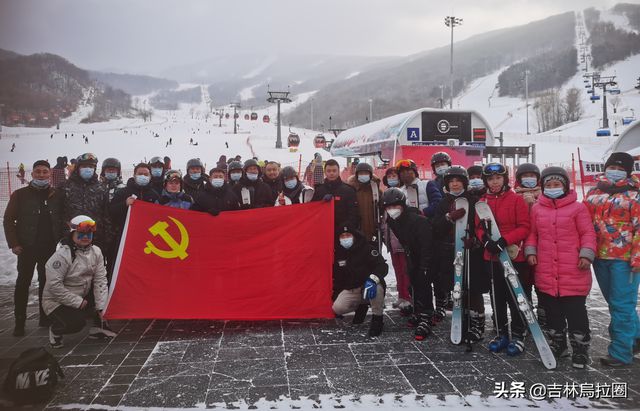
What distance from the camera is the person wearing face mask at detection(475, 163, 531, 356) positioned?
4.34m

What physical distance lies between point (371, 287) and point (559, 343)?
196 cm

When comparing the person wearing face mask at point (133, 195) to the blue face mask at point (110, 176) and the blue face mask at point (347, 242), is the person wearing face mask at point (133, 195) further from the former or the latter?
the blue face mask at point (347, 242)

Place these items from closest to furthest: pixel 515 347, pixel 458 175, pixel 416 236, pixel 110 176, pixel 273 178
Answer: pixel 515 347, pixel 458 175, pixel 416 236, pixel 110 176, pixel 273 178

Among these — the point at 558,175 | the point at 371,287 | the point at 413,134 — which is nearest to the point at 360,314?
the point at 371,287

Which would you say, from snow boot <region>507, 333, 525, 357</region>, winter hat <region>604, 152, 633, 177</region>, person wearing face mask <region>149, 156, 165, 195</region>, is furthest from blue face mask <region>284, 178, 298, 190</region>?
winter hat <region>604, 152, 633, 177</region>

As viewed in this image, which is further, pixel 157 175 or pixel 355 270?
pixel 157 175

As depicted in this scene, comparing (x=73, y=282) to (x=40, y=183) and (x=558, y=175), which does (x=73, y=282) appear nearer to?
(x=40, y=183)

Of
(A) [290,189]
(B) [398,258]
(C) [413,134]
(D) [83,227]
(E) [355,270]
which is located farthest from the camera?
(C) [413,134]

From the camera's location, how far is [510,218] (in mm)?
4457

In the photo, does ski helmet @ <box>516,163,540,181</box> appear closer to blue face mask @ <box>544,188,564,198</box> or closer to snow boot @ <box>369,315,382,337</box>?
blue face mask @ <box>544,188,564,198</box>

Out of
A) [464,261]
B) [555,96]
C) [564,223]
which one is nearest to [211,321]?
[464,261]

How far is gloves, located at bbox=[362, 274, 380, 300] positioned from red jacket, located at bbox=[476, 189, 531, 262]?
1.26m

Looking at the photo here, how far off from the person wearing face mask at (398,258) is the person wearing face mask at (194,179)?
2.54 m

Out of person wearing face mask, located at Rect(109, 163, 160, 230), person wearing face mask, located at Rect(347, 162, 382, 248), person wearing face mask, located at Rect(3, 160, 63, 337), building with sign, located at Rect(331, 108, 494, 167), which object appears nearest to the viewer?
person wearing face mask, located at Rect(3, 160, 63, 337)
